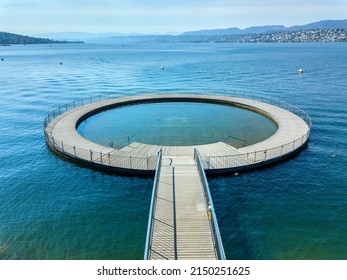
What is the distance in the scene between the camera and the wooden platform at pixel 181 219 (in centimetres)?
1576

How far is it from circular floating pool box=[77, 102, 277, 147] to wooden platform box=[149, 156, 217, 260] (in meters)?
11.1

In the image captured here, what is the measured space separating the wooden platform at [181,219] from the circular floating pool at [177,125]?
11103 millimetres

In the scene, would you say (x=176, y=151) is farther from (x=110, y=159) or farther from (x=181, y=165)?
(x=110, y=159)

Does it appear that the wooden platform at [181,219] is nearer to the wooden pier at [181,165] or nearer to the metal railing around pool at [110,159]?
the wooden pier at [181,165]

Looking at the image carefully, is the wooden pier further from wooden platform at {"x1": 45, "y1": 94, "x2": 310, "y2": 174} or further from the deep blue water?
the deep blue water

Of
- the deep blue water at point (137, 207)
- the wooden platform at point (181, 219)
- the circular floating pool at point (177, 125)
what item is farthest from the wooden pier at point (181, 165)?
the circular floating pool at point (177, 125)

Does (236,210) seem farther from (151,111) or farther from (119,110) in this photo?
(119,110)

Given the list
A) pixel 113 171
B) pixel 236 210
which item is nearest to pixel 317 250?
pixel 236 210

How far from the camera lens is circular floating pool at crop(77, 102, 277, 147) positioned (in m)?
36.0

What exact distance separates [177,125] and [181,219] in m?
24.2

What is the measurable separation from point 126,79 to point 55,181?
2673 inches

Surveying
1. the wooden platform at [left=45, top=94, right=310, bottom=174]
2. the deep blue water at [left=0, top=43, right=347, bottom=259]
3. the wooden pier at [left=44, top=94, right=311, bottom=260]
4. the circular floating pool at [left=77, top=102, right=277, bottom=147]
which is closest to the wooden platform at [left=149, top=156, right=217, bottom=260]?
the wooden pier at [left=44, top=94, right=311, bottom=260]

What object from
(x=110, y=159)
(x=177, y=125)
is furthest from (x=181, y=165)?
(x=177, y=125)

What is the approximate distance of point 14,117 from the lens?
49938mm
